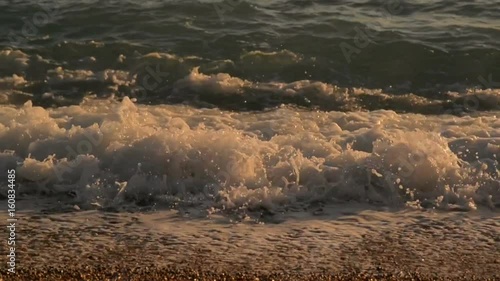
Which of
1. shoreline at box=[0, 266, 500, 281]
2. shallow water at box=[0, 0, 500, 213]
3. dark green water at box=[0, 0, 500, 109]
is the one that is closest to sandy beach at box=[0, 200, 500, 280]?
shoreline at box=[0, 266, 500, 281]

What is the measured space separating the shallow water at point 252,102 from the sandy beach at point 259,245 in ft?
0.90

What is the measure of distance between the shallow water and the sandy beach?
274mm

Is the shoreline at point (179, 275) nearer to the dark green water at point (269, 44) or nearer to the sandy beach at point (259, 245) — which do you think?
the sandy beach at point (259, 245)

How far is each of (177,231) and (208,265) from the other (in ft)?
2.07

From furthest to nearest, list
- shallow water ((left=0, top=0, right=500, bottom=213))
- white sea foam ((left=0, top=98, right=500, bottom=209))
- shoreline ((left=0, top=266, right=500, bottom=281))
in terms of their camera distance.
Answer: shallow water ((left=0, top=0, right=500, bottom=213)) → white sea foam ((left=0, top=98, right=500, bottom=209)) → shoreline ((left=0, top=266, right=500, bottom=281))

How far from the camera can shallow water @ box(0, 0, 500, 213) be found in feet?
21.7

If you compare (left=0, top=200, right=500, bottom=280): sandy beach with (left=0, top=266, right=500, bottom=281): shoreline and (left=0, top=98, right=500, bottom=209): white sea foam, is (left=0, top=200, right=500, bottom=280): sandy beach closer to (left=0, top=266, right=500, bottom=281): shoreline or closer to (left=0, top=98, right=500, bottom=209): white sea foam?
(left=0, top=266, right=500, bottom=281): shoreline

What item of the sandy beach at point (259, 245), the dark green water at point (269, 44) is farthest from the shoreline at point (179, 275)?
the dark green water at point (269, 44)

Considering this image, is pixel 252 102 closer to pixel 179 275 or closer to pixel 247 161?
pixel 247 161

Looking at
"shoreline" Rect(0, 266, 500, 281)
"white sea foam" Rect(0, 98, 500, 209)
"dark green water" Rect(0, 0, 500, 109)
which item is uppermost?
"dark green water" Rect(0, 0, 500, 109)

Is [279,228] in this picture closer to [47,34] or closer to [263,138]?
[263,138]

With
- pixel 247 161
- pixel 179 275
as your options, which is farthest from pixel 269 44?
pixel 179 275

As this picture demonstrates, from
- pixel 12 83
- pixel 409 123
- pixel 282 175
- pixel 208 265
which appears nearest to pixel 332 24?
pixel 409 123

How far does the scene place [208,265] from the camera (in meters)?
5.21
